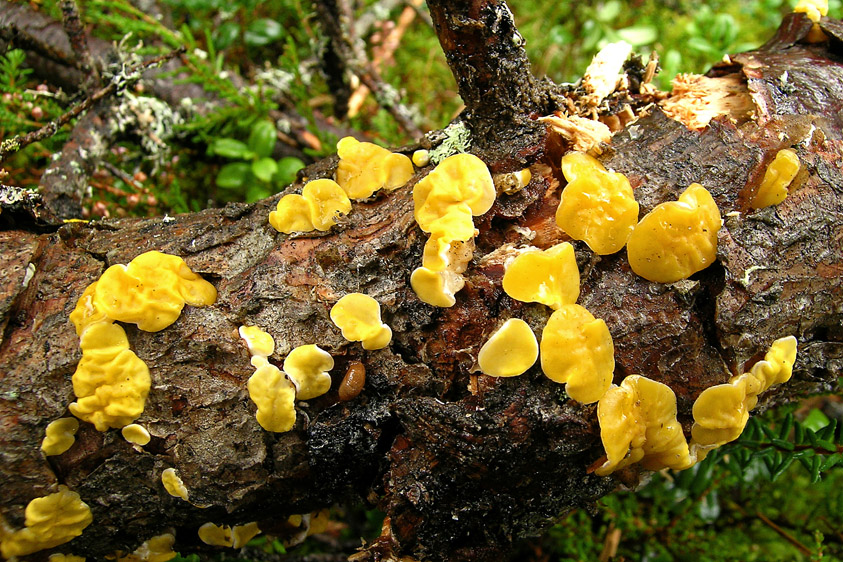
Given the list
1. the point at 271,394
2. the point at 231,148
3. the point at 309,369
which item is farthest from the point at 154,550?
the point at 231,148

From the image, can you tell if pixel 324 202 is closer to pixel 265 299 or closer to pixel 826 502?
pixel 265 299

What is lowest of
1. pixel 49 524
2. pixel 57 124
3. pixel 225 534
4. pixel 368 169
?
pixel 225 534

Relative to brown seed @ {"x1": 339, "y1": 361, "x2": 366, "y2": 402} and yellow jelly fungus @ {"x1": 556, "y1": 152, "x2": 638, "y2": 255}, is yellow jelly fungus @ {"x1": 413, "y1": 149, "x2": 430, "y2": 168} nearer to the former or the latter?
yellow jelly fungus @ {"x1": 556, "y1": 152, "x2": 638, "y2": 255}

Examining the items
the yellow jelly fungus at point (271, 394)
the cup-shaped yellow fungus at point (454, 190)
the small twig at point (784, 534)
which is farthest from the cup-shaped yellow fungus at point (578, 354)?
the small twig at point (784, 534)

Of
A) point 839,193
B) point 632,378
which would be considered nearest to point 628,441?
point 632,378

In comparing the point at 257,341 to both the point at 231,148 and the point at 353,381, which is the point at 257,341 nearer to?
the point at 353,381

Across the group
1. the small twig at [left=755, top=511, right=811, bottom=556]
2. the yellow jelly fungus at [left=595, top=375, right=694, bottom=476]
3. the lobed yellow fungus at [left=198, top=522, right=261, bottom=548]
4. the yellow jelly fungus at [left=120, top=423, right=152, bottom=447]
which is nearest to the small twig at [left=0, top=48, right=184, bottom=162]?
the yellow jelly fungus at [left=120, top=423, right=152, bottom=447]

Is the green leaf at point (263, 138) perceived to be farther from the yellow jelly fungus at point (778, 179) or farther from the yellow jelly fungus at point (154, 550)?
the yellow jelly fungus at point (778, 179)

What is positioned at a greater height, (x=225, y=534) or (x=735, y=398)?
(x=735, y=398)

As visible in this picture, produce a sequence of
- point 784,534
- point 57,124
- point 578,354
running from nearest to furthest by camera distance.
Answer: point 578,354 < point 57,124 < point 784,534
